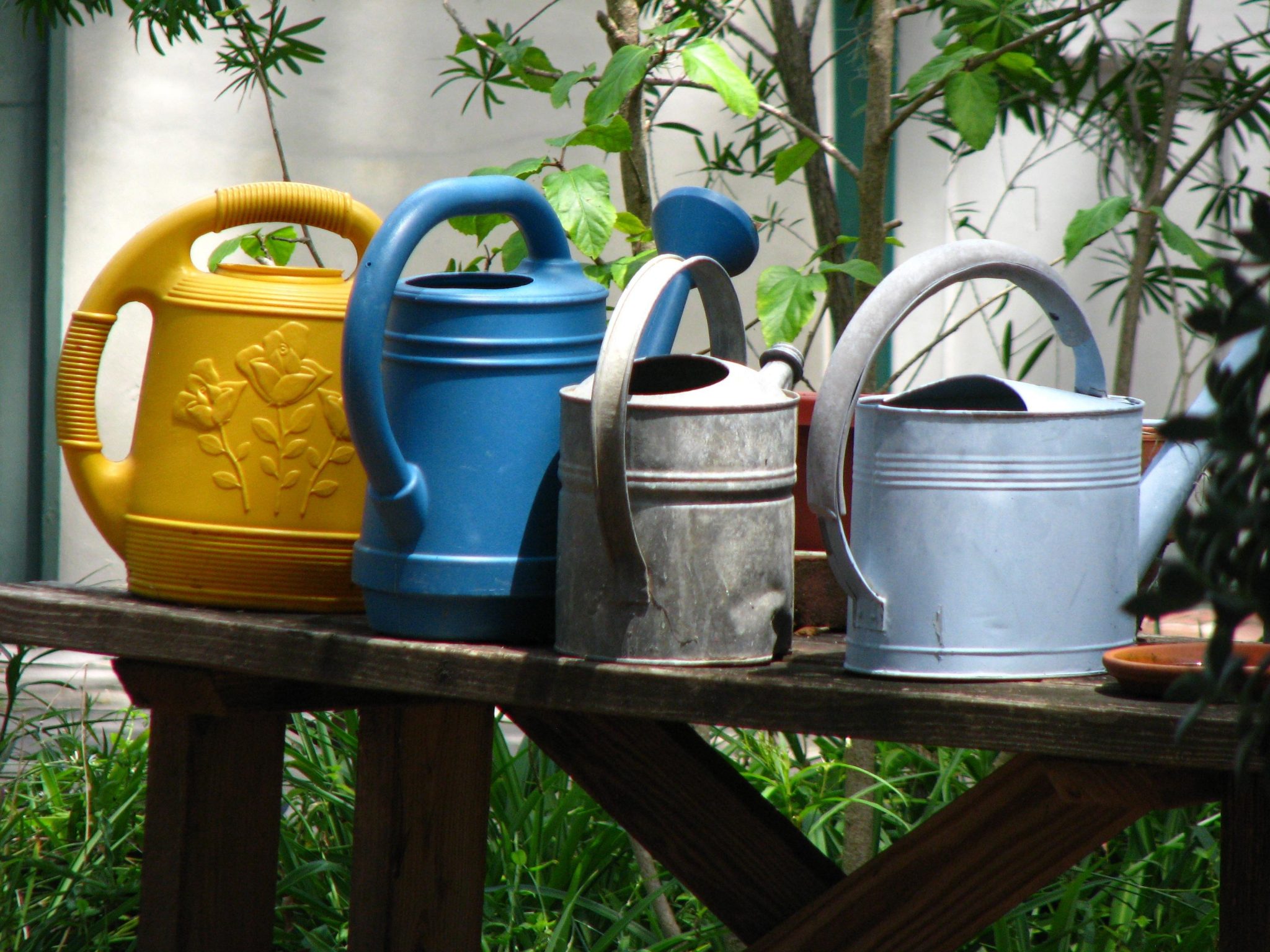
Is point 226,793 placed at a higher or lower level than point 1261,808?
lower

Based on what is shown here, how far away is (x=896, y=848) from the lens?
1104 mm

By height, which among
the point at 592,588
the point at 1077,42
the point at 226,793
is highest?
the point at 1077,42

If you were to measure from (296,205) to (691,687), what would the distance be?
62 cm

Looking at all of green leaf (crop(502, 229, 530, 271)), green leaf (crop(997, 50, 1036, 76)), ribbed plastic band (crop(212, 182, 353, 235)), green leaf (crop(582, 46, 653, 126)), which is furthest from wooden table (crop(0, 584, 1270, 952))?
green leaf (crop(997, 50, 1036, 76))

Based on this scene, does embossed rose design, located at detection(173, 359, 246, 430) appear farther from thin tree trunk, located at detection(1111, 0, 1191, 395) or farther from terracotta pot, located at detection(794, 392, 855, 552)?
thin tree trunk, located at detection(1111, 0, 1191, 395)

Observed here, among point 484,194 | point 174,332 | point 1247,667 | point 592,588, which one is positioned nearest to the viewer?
point 1247,667

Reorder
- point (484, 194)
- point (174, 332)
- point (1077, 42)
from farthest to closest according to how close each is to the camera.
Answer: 1. point (1077, 42)
2. point (174, 332)
3. point (484, 194)

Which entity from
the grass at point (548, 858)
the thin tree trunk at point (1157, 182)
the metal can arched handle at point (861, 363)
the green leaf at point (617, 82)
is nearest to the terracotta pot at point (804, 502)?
the metal can arched handle at point (861, 363)

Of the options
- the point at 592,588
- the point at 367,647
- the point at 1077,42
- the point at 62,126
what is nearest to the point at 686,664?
the point at 592,588

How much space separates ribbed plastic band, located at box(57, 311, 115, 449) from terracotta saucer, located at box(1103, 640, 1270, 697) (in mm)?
846

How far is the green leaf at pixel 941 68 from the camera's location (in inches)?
62.4

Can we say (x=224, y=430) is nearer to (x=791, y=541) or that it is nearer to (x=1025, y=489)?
(x=791, y=541)

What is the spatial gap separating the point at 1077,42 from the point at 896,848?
2610mm

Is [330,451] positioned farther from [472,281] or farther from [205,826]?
[205,826]
